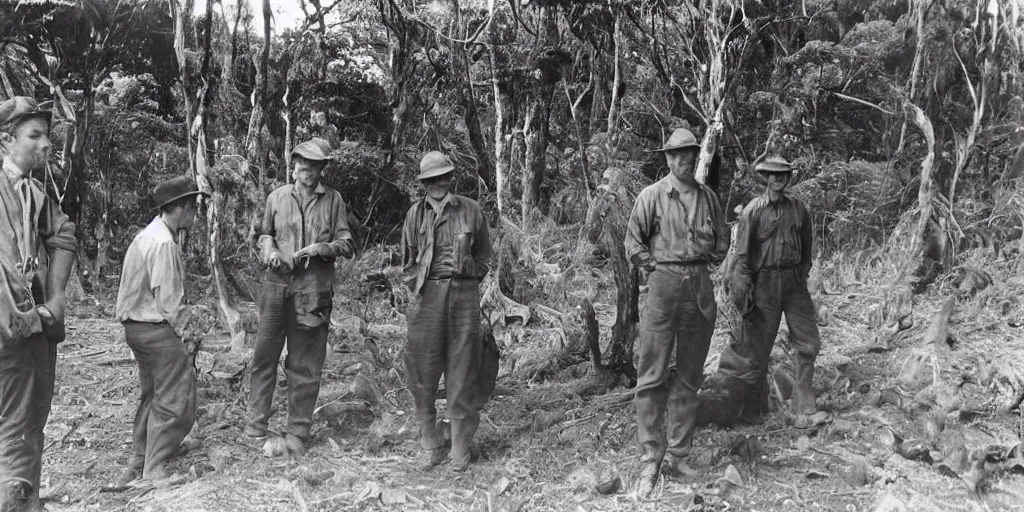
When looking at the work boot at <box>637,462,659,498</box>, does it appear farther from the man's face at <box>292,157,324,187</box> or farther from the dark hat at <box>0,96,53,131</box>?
the dark hat at <box>0,96,53,131</box>

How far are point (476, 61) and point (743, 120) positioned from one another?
6149mm

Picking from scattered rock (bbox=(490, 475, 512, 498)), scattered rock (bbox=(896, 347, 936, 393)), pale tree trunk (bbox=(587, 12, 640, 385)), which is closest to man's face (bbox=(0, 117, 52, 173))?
scattered rock (bbox=(490, 475, 512, 498))

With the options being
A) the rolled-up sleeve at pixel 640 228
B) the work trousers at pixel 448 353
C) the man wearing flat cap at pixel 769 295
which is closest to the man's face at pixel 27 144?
the work trousers at pixel 448 353

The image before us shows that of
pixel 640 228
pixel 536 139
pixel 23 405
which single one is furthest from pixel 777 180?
pixel 536 139

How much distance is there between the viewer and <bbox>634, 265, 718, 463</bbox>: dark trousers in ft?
15.0

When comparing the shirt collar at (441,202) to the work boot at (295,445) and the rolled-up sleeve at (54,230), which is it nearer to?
the work boot at (295,445)

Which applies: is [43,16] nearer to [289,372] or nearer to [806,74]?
[289,372]

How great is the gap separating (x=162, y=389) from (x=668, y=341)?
3036 millimetres

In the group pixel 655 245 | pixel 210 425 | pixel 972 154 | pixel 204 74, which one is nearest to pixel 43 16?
pixel 204 74

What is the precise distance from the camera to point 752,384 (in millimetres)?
5695

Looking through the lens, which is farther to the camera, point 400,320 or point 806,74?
point 806,74

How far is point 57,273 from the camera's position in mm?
3855

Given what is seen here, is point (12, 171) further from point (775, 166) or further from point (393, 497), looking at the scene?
point (775, 166)

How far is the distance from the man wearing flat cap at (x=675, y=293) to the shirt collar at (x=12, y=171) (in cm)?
327
